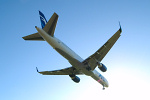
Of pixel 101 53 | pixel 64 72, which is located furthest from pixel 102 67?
pixel 64 72

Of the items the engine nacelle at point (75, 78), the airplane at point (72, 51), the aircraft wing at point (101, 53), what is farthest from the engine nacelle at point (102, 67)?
the engine nacelle at point (75, 78)

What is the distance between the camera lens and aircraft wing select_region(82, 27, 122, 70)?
21.7 meters

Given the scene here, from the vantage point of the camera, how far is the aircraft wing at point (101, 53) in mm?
21737

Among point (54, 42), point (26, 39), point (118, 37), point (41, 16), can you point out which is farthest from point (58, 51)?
point (118, 37)

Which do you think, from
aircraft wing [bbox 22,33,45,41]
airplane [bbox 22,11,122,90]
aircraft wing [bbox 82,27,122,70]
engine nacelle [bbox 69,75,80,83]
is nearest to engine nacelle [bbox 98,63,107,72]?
airplane [bbox 22,11,122,90]

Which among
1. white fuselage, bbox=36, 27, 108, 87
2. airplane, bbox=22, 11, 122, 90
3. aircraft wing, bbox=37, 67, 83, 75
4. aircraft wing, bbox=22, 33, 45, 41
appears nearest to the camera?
airplane, bbox=22, 11, 122, 90

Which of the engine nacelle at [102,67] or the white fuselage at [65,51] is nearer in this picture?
the white fuselage at [65,51]

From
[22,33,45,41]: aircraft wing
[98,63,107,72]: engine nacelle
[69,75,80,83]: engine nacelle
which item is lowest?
[98,63,107,72]: engine nacelle

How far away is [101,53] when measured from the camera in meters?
24.8

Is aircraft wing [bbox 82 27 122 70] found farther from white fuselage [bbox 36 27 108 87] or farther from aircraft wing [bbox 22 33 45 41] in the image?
aircraft wing [bbox 22 33 45 41]

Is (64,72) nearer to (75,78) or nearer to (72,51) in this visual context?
(75,78)

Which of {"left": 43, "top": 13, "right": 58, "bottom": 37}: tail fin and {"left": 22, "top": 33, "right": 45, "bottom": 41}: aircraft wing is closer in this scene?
{"left": 43, "top": 13, "right": 58, "bottom": 37}: tail fin

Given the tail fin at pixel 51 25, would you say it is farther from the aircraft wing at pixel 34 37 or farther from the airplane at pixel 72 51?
the aircraft wing at pixel 34 37

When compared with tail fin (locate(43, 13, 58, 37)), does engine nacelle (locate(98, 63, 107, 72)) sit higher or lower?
lower
